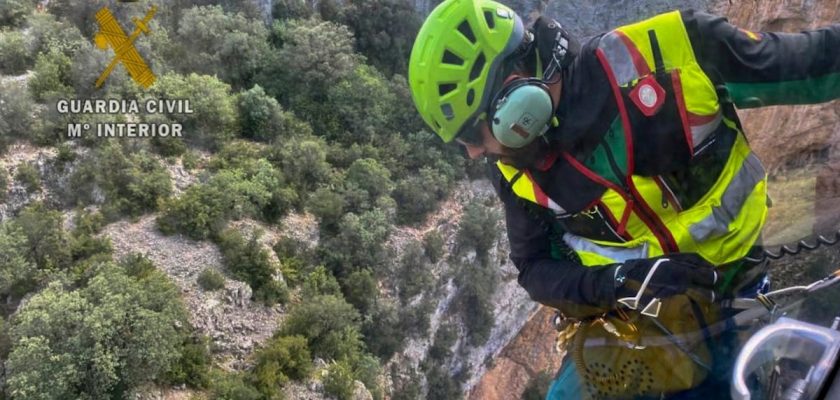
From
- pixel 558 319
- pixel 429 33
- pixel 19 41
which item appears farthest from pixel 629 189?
pixel 19 41

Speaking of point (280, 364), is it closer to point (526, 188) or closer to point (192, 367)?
point (192, 367)

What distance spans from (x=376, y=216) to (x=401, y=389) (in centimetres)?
211

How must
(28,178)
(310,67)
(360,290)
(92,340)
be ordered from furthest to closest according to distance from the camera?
(360,290) → (310,67) → (28,178) → (92,340)

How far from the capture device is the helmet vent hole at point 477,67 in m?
1.23

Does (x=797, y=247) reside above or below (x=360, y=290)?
above

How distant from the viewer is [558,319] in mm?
1329

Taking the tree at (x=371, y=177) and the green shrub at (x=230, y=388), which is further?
the tree at (x=371, y=177)

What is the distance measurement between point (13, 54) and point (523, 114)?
330 inches

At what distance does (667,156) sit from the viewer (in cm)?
109

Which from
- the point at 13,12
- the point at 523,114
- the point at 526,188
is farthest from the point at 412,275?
the point at 523,114

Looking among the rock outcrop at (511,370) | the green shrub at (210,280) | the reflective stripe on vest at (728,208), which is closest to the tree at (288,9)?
the green shrub at (210,280)

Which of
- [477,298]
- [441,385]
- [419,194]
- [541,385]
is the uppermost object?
[541,385]

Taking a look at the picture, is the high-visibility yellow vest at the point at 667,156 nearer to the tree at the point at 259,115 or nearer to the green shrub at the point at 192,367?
the green shrub at the point at 192,367

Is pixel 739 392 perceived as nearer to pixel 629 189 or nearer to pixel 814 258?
pixel 814 258
